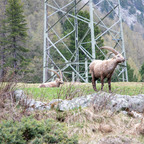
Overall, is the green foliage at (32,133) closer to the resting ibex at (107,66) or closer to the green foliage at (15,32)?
the resting ibex at (107,66)

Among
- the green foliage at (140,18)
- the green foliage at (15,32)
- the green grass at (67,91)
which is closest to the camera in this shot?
the green grass at (67,91)

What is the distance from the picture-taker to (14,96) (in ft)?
22.3

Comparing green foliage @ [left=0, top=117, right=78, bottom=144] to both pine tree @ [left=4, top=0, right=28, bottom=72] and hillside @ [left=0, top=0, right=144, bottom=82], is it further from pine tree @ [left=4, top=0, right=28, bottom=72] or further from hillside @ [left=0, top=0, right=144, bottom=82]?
pine tree @ [left=4, top=0, right=28, bottom=72]

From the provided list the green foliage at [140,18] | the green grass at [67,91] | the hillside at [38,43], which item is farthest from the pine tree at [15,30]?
the green foliage at [140,18]

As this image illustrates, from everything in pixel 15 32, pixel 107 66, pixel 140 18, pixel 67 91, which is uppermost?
pixel 140 18

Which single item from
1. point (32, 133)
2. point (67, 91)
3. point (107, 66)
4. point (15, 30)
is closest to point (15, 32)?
point (15, 30)

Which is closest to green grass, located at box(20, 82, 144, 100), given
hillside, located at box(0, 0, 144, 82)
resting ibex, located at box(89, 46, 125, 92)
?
resting ibex, located at box(89, 46, 125, 92)

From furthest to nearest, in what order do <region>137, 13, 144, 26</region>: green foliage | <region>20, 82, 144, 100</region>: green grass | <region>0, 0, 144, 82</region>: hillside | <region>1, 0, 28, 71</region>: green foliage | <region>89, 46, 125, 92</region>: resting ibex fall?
<region>137, 13, 144, 26</region>: green foliage, <region>0, 0, 144, 82</region>: hillside, <region>1, 0, 28, 71</region>: green foliage, <region>89, 46, 125, 92</region>: resting ibex, <region>20, 82, 144, 100</region>: green grass

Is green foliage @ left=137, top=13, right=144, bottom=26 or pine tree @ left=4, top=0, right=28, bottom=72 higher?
green foliage @ left=137, top=13, right=144, bottom=26

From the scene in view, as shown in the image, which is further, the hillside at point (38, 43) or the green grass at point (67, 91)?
the hillside at point (38, 43)

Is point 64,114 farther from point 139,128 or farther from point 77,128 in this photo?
point 139,128

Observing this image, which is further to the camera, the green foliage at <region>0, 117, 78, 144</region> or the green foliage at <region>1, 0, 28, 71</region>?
the green foliage at <region>1, 0, 28, 71</region>

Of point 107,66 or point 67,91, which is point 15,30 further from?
point 67,91

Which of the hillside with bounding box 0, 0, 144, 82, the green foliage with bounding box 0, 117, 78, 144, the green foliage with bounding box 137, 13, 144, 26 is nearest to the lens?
the green foliage with bounding box 0, 117, 78, 144
